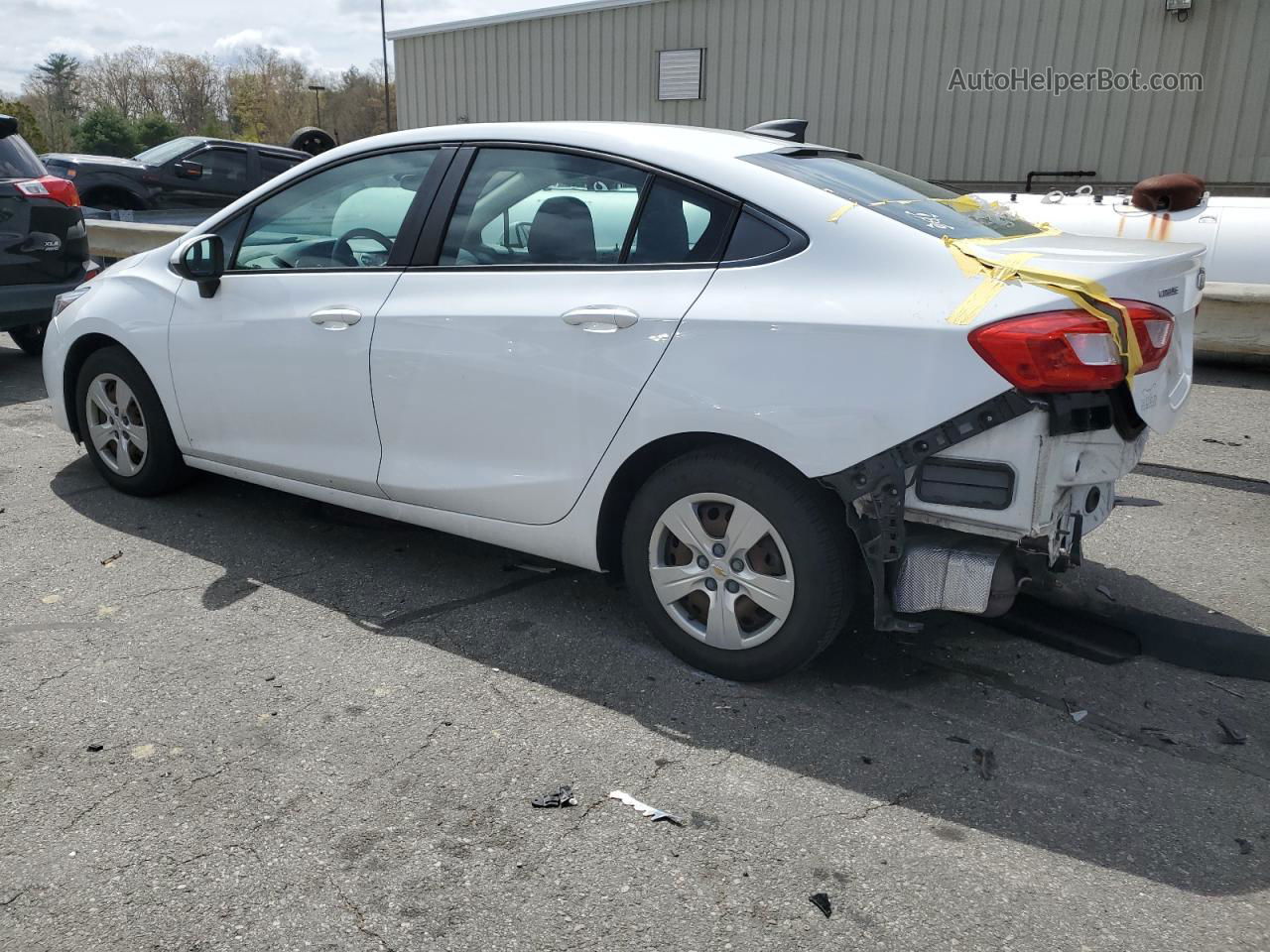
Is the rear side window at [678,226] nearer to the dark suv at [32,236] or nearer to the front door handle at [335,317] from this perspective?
the front door handle at [335,317]

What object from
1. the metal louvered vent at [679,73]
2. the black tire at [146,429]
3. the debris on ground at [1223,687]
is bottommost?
the debris on ground at [1223,687]

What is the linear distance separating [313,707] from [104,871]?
820 mm

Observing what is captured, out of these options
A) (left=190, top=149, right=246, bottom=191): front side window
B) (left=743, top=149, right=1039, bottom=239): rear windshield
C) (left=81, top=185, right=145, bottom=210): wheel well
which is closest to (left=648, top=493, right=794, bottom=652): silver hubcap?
(left=743, top=149, right=1039, bottom=239): rear windshield

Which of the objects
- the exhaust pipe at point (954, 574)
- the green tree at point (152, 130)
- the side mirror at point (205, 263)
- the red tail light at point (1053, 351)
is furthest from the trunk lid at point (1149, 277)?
the green tree at point (152, 130)

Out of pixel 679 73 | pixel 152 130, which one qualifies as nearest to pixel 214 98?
pixel 152 130

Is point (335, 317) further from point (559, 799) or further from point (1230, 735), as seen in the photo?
point (1230, 735)

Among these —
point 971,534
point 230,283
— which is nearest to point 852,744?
point 971,534

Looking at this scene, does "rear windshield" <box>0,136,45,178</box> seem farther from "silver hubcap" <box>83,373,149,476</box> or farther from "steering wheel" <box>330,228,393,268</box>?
"steering wheel" <box>330,228,393,268</box>

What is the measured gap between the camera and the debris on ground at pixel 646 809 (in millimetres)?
2666

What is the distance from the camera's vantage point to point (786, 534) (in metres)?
3.08

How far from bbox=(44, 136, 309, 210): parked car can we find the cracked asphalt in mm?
10186

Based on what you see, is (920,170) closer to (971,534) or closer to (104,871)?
(971,534)

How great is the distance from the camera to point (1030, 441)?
→ 276 cm

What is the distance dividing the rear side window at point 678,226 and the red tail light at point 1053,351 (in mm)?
885
